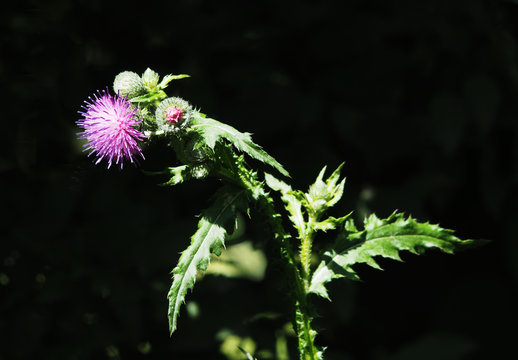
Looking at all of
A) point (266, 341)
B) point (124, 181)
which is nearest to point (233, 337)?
point (266, 341)

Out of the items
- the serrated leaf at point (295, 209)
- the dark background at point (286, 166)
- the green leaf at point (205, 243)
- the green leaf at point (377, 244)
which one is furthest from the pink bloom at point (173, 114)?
the dark background at point (286, 166)

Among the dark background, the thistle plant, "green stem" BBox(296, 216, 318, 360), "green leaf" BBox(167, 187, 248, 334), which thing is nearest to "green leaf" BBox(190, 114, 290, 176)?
the thistle plant

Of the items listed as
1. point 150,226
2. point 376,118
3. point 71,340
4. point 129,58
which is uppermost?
point 376,118

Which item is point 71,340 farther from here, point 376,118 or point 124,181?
point 376,118

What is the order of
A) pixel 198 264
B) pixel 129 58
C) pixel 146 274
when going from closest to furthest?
1. pixel 198 264
2. pixel 146 274
3. pixel 129 58

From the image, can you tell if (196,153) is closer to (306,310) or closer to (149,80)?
(149,80)

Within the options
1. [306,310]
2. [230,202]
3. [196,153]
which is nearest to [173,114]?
[196,153]

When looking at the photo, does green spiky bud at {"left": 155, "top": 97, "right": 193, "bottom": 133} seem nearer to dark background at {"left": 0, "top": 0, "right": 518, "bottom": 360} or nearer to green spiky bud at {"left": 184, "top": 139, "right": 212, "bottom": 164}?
green spiky bud at {"left": 184, "top": 139, "right": 212, "bottom": 164}
